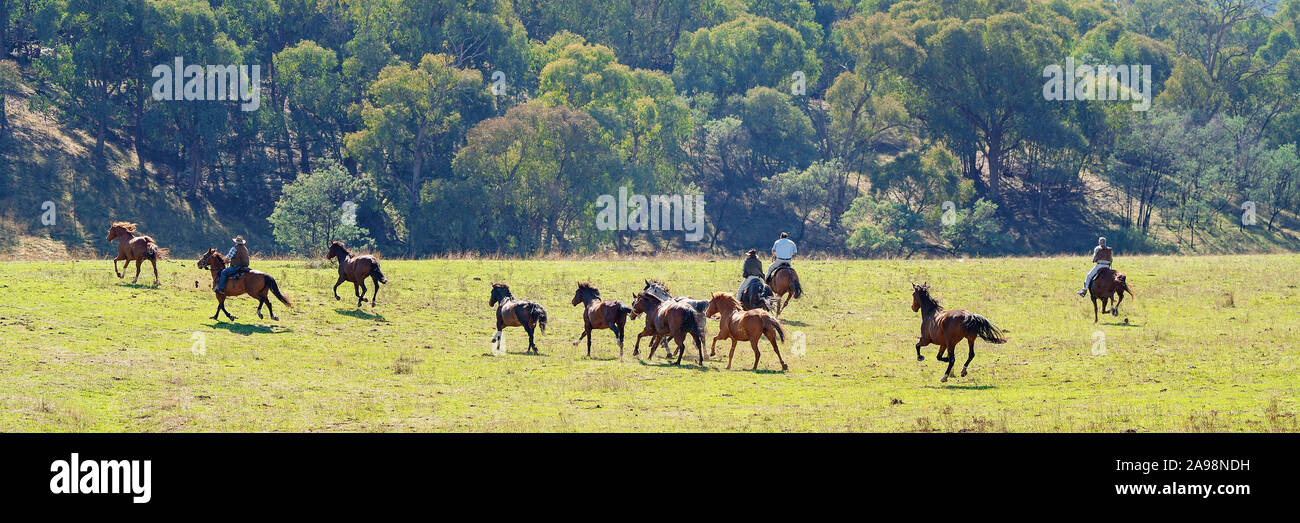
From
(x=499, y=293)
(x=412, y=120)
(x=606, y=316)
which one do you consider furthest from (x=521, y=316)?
(x=412, y=120)

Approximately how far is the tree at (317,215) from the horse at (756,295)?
38825mm

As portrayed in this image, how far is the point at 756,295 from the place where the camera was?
104 ft

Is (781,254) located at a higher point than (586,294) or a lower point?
higher

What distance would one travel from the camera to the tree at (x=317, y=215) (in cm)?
6794

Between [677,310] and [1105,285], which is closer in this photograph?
[677,310]

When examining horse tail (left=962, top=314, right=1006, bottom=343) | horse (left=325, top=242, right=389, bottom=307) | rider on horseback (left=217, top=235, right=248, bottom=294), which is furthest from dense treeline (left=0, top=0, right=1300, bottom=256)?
horse tail (left=962, top=314, right=1006, bottom=343)

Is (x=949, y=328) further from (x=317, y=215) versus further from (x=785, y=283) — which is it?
(x=317, y=215)

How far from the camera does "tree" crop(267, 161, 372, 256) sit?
67.9 metres

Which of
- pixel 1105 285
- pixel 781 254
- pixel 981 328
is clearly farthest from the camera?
pixel 781 254

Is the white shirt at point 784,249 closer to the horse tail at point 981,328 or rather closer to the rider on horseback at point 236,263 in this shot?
the horse tail at point 981,328

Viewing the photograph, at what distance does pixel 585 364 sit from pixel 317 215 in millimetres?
44394

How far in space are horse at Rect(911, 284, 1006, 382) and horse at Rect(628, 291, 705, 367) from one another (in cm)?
461

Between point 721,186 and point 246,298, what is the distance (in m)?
62.5
